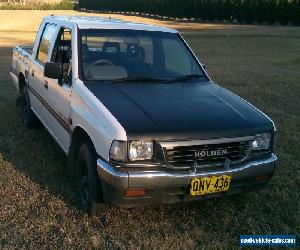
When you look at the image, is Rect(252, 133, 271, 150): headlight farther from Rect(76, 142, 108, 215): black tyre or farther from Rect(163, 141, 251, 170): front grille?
Rect(76, 142, 108, 215): black tyre

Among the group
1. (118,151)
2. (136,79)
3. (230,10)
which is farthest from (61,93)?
(230,10)

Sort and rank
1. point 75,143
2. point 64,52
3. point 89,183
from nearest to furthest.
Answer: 1. point 89,183
2. point 75,143
3. point 64,52

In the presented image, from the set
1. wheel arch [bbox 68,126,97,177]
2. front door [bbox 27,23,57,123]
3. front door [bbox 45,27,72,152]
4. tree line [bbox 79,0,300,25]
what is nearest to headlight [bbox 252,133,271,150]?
wheel arch [bbox 68,126,97,177]

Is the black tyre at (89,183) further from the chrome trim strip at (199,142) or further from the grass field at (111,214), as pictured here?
the chrome trim strip at (199,142)

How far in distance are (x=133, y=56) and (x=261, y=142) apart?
6.15 feet

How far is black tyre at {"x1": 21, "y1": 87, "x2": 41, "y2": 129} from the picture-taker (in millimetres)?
6793

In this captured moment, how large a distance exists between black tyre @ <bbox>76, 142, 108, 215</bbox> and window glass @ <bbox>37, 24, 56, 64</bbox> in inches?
81.8

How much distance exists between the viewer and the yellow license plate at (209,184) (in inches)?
144

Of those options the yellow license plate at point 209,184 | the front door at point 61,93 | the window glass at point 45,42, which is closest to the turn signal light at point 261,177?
the yellow license plate at point 209,184

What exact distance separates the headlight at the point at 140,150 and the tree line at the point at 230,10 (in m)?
47.4

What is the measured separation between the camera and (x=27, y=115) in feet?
22.8

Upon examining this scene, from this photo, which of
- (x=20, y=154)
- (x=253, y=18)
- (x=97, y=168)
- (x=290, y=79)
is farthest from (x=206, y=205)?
(x=253, y=18)

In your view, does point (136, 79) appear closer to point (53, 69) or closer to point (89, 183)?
point (53, 69)

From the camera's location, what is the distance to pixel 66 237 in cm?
378
